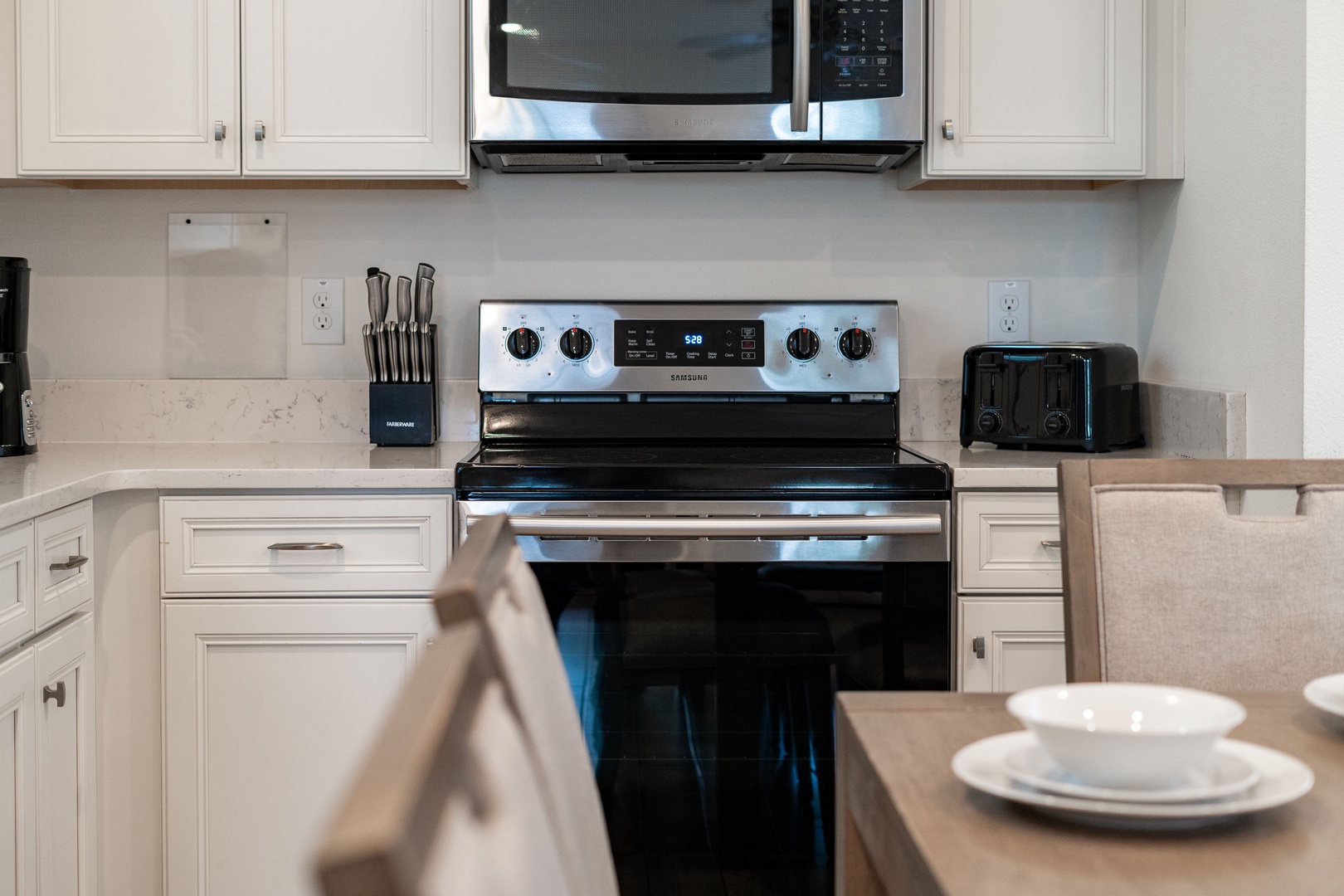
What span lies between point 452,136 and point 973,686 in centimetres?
134

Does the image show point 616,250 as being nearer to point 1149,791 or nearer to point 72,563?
point 72,563

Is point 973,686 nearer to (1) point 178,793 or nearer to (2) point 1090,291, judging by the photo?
(2) point 1090,291

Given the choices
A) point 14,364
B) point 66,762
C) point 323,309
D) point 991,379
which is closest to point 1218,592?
point 991,379

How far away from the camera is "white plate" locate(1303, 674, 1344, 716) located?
867 mm

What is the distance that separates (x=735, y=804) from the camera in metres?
1.92

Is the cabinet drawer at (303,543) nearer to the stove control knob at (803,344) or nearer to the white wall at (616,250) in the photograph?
the white wall at (616,250)

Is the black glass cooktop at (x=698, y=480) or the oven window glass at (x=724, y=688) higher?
the black glass cooktop at (x=698, y=480)

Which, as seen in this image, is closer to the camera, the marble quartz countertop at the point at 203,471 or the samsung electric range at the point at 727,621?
the marble quartz countertop at the point at 203,471

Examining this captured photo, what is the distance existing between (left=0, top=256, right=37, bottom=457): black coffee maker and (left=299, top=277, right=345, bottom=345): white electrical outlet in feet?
1.70

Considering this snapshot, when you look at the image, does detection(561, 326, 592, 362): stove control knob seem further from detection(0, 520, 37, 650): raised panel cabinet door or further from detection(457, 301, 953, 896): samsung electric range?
detection(0, 520, 37, 650): raised panel cabinet door

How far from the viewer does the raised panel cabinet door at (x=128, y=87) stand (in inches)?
83.8

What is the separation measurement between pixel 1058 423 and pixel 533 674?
171 cm

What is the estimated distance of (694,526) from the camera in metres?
1.88

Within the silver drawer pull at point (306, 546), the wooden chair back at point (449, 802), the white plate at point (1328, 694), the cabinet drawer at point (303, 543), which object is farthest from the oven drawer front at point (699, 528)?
the wooden chair back at point (449, 802)
